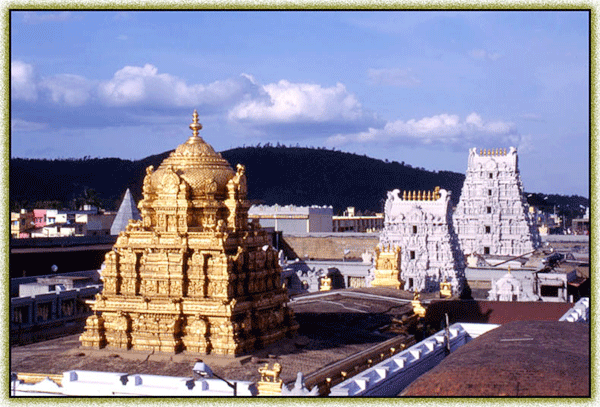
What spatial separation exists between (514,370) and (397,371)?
16.3 ft

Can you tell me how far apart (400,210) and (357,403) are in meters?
50.7

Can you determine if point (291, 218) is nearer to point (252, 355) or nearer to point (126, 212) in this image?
point (126, 212)

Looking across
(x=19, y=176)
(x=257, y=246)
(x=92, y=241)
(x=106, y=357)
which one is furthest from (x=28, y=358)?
(x=19, y=176)

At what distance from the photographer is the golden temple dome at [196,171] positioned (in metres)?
25.5

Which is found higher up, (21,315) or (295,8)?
(295,8)

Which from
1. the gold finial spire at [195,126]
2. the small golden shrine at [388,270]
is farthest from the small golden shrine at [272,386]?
the small golden shrine at [388,270]

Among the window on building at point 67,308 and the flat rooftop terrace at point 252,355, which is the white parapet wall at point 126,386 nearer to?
the flat rooftop terrace at point 252,355

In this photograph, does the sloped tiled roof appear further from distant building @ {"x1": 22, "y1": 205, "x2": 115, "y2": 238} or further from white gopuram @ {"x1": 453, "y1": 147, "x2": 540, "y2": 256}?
white gopuram @ {"x1": 453, "y1": 147, "x2": 540, "y2": 256}

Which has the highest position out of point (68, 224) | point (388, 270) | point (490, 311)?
→ point (68, 224)

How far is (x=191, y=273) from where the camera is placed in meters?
24.4

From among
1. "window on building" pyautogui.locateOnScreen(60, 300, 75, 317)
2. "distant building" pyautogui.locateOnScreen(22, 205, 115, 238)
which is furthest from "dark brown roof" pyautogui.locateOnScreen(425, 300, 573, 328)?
"distant building" pyautogui.locateOnScreen(22, 205, 115, 238)

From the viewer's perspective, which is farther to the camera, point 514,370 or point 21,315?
point 21,315

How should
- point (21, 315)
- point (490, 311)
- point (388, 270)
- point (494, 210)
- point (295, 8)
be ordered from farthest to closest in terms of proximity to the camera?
point (494, 210), point (388, 270), point (490, 311), point (21, 315), point (295, 8)

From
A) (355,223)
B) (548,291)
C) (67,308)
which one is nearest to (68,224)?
(67,308)
